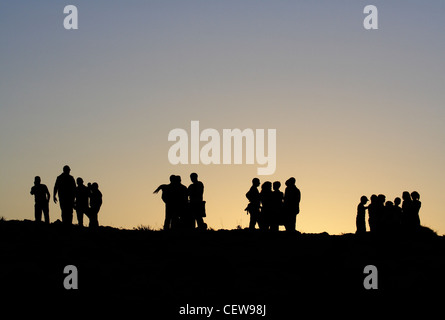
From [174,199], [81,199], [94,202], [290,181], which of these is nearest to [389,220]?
[290,181]

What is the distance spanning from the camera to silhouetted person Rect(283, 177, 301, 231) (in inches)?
1060

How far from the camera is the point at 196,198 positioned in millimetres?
27141

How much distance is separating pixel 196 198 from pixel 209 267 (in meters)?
4.45

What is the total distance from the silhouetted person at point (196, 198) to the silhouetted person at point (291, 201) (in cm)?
256

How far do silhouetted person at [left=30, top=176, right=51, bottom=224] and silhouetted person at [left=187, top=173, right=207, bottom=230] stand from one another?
4.99 metres

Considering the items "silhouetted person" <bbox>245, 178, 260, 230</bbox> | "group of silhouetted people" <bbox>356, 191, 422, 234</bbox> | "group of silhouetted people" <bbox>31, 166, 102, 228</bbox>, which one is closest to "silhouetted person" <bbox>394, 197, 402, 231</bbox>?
"group of silhouetted people" <bbox>356, 191, 422, 234</bbox>

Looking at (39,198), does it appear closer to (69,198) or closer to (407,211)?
(69,198)

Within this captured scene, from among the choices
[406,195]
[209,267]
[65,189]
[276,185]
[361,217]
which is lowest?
[209,267]

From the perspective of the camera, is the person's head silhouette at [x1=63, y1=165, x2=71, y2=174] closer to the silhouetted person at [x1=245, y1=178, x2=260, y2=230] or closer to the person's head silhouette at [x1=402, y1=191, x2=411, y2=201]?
the silhouetted person at [x1=245, y1=178, x2=260, y2=230]

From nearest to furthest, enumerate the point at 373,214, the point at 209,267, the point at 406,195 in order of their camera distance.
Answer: the point at 209,267 → the point at 373,214 → the point at 406,195
